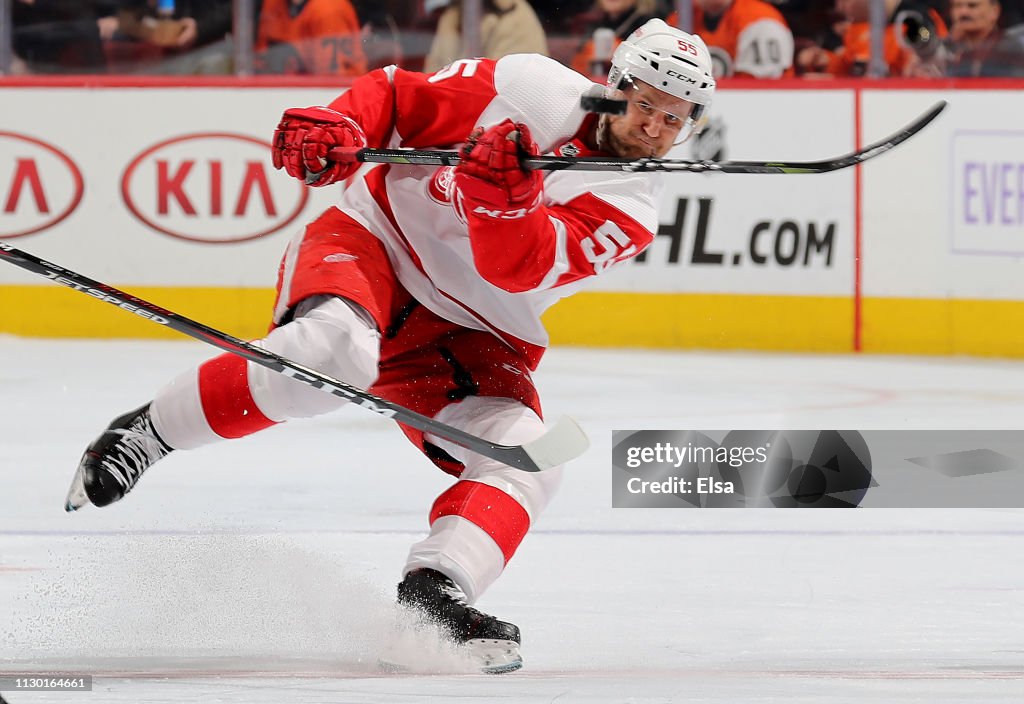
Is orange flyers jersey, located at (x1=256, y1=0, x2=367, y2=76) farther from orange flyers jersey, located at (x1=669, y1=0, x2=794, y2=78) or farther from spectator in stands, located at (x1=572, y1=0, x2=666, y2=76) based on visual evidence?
orange flyers jersey, located at (x1=669, y1=0, x2=794, y2=78)

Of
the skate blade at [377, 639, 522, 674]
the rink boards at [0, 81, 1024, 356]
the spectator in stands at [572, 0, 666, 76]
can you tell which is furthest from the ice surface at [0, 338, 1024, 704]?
the spectator in stands at [572, 0, 666, 76]

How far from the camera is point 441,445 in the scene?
2.67 meters

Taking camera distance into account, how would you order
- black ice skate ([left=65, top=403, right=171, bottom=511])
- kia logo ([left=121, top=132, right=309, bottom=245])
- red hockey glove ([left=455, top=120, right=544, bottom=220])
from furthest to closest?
1. kia logo ([left=121, top=132, right=309, bottom=245])
2. black ice skate ([left=65, top=403, right=171, bottom=511])
3. red hockey glove ([left=455, top=120, right=544, bottom=220])

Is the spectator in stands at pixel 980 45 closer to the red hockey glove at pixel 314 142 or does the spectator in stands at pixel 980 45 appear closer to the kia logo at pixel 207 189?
the kia logo at pixel 207 189

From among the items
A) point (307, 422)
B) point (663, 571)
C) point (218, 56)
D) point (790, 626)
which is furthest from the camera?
point (218, 56)

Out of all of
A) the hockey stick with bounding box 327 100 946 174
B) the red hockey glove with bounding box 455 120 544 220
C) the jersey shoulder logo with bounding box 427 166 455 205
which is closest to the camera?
the red hockey glove with bounding box 455 120 544 220

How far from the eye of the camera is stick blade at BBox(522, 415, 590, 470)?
7.97ft

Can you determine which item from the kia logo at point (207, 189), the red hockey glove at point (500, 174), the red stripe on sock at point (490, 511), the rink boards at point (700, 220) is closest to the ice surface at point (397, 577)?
the red stripe on sock at point (490, 511)

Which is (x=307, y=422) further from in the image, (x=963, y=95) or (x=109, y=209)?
(x=963, y=95)

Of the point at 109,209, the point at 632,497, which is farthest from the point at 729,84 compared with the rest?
the point at 632,497

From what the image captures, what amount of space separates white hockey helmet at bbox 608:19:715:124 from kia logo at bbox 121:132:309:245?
12.6 feet

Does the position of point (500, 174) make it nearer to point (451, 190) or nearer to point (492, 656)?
point (451, 190)

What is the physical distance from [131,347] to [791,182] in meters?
2.48

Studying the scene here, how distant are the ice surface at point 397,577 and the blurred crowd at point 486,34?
2.17 m
